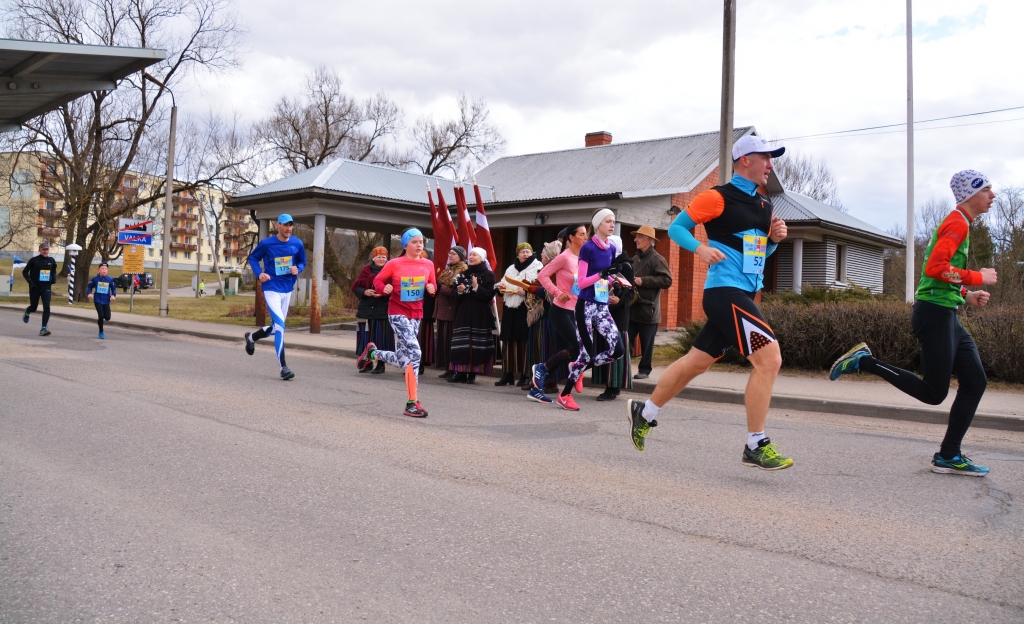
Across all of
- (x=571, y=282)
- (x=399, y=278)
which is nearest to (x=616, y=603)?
(x=399, y=278)

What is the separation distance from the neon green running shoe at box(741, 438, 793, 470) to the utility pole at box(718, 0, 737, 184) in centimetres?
889

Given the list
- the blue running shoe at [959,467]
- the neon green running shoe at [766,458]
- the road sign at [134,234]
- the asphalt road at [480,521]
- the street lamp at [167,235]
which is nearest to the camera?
the asphalt road at [480,521]

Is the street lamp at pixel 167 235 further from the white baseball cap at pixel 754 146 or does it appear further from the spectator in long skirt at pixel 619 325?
the white baseball cap at pixel 754 146

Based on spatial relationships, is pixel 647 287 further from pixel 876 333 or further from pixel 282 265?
pixel 282 265

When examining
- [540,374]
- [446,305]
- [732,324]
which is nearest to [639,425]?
[732,324]

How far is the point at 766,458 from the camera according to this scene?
5254 millimetres

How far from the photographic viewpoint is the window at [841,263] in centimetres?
2691

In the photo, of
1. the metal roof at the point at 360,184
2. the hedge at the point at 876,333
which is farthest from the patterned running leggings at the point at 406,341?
the metal roof at the point at 360,184

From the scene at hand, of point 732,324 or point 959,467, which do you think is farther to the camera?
point 959,467

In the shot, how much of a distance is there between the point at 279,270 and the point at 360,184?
11945mm

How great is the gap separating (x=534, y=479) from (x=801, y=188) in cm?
5208

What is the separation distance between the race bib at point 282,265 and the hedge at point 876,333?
6393mm

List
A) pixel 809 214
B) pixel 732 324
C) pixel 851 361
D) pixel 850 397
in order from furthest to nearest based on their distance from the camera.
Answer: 1. pixel 809 214
2. pixel 850 397
3. pixel 851 361
4. pixel 732 324

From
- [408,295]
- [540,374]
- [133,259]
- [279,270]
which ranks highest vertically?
[133,259]
